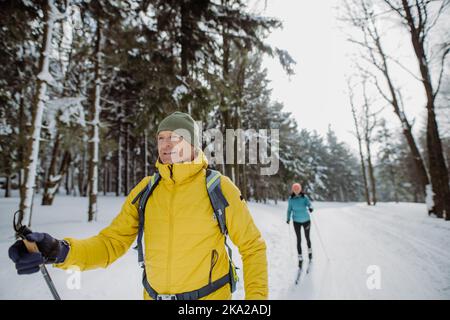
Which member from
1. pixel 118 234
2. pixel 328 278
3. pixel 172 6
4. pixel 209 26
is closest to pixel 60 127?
pixel 172 6

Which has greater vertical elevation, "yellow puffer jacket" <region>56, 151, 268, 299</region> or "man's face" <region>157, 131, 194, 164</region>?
"man's face" <region>157, 131, 194, 164</region>

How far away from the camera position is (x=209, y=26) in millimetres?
9031

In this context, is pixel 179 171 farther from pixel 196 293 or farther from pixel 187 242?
pixel 196 293

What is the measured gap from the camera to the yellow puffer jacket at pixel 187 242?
1.71 meters

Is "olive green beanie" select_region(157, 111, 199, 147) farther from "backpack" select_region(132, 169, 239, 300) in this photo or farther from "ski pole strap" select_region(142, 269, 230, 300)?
"ski pole strap" select_region(142, 269, 230, 300)

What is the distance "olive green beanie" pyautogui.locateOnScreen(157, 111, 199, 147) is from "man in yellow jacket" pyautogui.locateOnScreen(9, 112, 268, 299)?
126mm

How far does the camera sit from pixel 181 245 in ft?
→ 5.65

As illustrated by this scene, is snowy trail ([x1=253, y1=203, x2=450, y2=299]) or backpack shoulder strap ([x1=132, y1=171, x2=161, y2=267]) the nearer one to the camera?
backpack shoulder strap ([x1=132, y1=171, x2=161, y2=267])

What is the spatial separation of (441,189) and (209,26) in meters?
8.74

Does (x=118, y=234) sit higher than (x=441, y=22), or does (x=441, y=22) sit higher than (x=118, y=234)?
(x=441, y=22)

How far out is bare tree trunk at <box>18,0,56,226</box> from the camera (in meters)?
5.99

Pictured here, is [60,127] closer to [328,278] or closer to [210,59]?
[210,59]

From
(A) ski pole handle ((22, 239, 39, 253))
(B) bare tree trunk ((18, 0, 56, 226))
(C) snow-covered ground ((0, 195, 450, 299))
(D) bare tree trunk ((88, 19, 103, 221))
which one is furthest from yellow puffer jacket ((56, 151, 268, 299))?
(D) bare tree trunk ((88, 19, 103, 221))

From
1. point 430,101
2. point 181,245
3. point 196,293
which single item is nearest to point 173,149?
Answer: point 181,245
